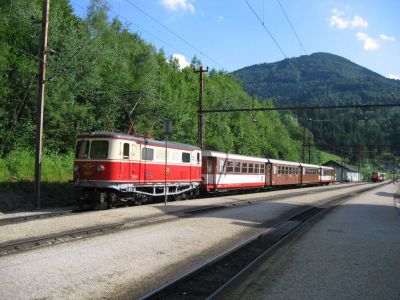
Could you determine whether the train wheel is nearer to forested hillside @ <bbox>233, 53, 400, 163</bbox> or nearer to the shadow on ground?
the shadow on ground

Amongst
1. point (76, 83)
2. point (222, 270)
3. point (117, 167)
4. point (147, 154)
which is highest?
point (76, 83)

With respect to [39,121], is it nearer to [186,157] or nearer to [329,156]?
[186,157]

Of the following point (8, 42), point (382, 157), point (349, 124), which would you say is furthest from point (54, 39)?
point (382, 157)

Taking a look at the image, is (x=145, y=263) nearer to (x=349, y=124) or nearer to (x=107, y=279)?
(x=107, y=279)

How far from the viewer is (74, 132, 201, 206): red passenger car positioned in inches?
696

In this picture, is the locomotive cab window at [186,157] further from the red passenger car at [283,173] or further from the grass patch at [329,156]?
Answer: the grass patch at [329,156]

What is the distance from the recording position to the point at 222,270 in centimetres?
802

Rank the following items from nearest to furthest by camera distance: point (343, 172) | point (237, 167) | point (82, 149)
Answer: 1. point (82, 149)
2. point (237, 167)
3. point (343, 172)

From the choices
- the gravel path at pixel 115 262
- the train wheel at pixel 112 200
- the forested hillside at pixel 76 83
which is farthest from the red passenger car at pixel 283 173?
the gravel path at pixel 115 262

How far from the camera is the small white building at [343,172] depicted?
112375mm

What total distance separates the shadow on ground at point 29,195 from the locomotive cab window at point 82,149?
260 centimetres

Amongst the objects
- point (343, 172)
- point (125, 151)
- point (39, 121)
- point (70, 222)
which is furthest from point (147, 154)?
point (343, 172)

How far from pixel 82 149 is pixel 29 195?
3.94 meters

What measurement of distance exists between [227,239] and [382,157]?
158206mm
